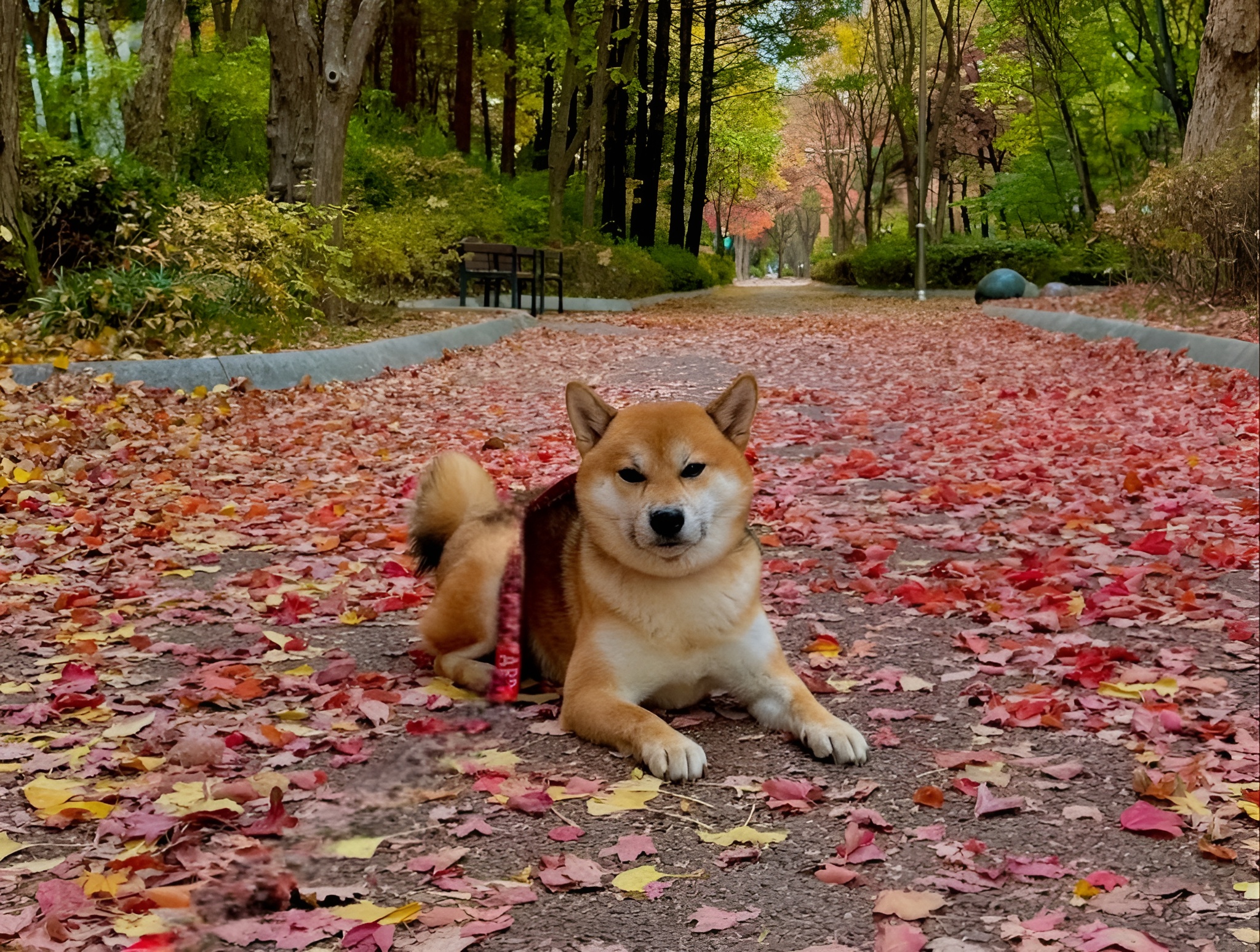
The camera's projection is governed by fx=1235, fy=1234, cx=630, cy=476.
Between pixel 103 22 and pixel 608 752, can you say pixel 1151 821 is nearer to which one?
pixel 608 752

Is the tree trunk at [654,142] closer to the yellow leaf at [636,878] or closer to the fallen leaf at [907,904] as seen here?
the yellow leaf at [636,878]

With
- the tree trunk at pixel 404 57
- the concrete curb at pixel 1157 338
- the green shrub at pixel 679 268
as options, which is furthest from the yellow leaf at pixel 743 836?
the green shrub at pixel 679 268

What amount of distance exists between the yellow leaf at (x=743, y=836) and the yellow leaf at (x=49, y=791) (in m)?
1.74

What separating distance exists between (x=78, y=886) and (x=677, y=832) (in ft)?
4.73

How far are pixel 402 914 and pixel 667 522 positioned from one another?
4.10ft

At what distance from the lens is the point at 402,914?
277cm

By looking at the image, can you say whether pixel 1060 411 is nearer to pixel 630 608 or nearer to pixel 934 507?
pixel 934 507

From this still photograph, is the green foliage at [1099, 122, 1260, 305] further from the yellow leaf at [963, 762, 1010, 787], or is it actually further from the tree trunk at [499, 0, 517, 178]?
the tree trunk at [499, 0, 517, 178]

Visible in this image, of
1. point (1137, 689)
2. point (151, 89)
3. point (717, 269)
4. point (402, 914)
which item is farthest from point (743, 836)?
point (717, 269)

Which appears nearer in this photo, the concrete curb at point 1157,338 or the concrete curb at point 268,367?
the concrete curb at point 268,367

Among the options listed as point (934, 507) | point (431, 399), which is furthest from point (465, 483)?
point (431, 399)

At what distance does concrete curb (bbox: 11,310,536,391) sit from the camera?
32.2 feet

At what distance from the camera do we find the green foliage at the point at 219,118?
21.0 m

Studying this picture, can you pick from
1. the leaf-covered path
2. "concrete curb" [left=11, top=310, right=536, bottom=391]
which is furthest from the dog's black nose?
"concrete curb" [left=11, top=310, right=536, bottom=391]
